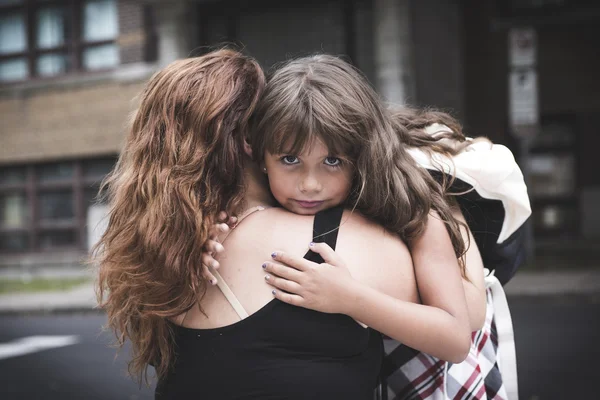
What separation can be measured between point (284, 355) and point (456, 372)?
0.55m

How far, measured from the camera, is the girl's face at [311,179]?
153cm

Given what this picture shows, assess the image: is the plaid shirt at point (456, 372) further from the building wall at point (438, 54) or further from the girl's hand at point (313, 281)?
the building wall at point (438, 54)

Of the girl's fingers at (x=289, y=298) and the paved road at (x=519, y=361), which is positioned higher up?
the girl's fingers at (x=289, y=298)

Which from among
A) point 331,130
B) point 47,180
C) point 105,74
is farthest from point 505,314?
point 47,180

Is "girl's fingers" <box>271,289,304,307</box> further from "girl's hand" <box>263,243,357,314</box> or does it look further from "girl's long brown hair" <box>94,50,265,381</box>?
"girl's long brown hair" <box>94,50,265,381</box>

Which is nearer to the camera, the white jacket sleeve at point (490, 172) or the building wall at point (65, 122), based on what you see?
the white jacket sleeve at point (490, 172)

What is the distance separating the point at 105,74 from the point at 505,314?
43.8ft

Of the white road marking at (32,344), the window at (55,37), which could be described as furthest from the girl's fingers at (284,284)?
the window at (55,37)

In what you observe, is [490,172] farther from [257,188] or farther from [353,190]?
[257,188]

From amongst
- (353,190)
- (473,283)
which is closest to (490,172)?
(473,283)

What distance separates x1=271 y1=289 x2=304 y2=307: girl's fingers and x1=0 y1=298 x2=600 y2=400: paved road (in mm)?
3238

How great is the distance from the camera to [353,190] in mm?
1580

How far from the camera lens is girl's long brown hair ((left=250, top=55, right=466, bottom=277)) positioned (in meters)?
1.47

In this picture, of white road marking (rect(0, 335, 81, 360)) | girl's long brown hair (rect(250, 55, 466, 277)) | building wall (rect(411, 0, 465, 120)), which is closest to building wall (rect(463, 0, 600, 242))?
building wall (rect(411, 0, 465, 120))
